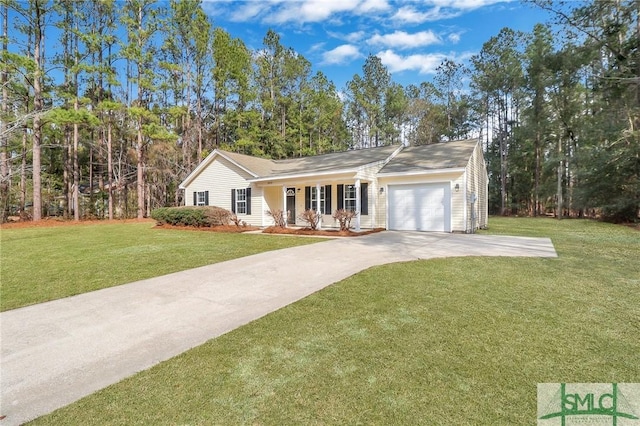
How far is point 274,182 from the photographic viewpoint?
49.0 feet

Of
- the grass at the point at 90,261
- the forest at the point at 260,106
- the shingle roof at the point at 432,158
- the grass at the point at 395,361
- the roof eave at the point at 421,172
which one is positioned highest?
the forest at the point at 260,106

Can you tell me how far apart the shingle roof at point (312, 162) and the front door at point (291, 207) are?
1.13 meters

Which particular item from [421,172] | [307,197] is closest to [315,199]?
[307,197]

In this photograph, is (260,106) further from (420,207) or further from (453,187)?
(453,187)

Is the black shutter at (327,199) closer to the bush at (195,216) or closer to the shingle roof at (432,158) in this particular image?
the shingle roof at (432,158)

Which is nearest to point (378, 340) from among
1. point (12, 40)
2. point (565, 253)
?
point (565, 253)

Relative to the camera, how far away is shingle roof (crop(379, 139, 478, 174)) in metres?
12.4

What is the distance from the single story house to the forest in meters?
7.21

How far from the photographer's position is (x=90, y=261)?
22.4 ft

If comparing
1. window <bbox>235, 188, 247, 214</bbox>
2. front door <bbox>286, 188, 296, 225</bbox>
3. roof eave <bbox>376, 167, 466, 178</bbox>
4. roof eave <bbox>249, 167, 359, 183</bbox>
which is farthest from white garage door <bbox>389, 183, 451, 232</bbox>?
window <bbox>235, 188, 247, 214</bbox>

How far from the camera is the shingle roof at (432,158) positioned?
1235 centimetres

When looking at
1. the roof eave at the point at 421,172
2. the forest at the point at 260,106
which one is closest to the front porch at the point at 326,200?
the roof eave at the point at 421,172

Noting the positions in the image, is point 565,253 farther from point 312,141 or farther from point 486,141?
point 486,141

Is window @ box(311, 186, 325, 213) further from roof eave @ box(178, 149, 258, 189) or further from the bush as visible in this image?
the bush
